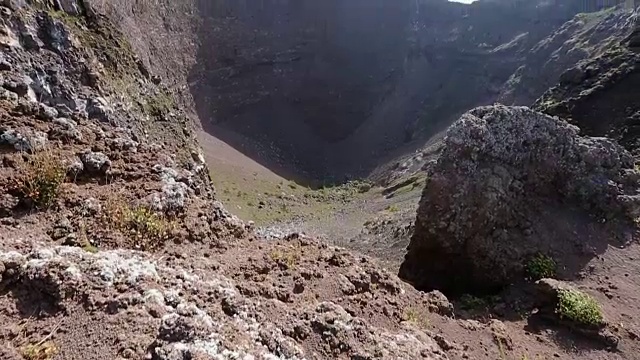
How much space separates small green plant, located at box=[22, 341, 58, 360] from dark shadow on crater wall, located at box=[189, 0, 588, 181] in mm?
41530

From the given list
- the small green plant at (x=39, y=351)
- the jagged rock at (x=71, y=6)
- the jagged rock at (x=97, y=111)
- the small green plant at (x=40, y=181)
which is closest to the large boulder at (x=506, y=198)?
the jagged rock at (x=97, y=111)

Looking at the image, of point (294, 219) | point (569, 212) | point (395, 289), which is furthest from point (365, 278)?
point (294, 219)

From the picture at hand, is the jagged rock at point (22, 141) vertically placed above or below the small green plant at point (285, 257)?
above

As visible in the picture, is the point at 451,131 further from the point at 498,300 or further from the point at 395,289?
the point at 395,289

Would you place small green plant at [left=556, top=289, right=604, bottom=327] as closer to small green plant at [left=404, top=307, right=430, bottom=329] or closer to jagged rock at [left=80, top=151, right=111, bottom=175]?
small green plant at [left=404, top=307, right=430, bottom=329]

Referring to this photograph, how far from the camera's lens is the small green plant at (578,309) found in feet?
28.9

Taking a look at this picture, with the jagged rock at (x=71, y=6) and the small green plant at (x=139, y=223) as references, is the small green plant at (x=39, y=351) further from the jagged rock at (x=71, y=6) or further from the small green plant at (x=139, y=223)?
the jagged rock at (x=71, y=6)

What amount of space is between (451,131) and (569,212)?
382cm

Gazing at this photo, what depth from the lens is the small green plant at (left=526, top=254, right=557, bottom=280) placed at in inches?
422

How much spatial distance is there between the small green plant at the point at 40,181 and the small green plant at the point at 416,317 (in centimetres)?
519

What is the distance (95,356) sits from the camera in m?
3.62

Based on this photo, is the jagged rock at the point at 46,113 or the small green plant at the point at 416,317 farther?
the jagged rock at the point at 46,113

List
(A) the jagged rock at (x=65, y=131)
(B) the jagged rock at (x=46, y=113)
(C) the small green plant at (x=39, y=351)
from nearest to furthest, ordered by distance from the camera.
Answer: (C) the small green plant at (x=39, y=351) < (A) the jagged rock at (x=65, y=131) < (B) the jagged rock at (x=46, y=113)

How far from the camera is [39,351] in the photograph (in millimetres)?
3529
